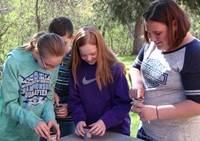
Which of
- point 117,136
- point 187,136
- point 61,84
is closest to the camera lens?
point 187,136

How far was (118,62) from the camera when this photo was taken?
2.38 m

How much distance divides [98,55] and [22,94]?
0.57m

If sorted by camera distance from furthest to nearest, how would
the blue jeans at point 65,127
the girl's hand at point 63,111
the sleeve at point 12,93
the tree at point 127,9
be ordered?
the tree at point 127,9
the blue jeans at point 65,127
the girl's hand at point 63,111
the sleeve at point 12,93

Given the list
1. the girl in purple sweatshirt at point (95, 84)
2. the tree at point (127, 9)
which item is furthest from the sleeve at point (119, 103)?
the tree at point (127, 9)

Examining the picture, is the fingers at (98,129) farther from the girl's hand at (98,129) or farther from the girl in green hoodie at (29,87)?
the girl in green hoodie at (29,87)

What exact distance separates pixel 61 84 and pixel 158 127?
976mm

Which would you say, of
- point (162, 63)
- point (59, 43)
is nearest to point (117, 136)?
point (162, 63)

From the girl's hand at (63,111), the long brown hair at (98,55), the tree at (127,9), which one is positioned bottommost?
the girl's hand at (63,111)

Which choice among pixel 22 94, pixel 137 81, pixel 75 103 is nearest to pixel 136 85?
pixel 137 81

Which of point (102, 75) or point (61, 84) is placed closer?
point (102, 75)

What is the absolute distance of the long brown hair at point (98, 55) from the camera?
229cm

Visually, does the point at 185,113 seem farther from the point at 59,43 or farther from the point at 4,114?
the point at 4,114

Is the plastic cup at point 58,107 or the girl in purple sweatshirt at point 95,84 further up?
the girl in purple sweatshirt at point 95,84

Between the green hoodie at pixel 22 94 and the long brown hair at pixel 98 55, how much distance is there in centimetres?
21
